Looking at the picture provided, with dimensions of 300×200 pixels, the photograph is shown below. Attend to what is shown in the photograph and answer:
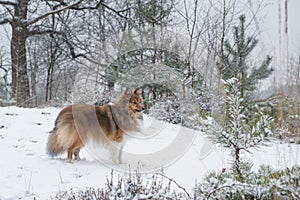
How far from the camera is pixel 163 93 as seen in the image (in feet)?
32.0

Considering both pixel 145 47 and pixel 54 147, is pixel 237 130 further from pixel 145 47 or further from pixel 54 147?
pixel 145 47

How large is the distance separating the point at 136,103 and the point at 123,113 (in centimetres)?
28

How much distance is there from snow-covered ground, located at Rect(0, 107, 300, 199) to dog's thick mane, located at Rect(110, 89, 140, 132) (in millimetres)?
238

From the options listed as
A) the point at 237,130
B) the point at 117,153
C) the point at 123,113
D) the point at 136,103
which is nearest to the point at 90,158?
the point at 117,153

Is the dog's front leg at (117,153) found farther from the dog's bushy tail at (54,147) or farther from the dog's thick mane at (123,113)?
the dog's bushy tail at (54,147)

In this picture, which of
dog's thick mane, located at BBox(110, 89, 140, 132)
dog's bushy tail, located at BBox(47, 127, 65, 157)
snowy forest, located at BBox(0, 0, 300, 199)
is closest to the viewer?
dog's bushy tail, located at BBox(47, 127, 65, 157)

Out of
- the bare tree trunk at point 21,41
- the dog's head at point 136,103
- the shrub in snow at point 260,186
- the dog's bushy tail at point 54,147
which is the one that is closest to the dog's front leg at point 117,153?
the dog's head at point 136,103

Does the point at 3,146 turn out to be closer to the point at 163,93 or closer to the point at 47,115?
the point at 47,115

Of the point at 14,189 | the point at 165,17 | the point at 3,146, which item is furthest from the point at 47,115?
the point at 165,17

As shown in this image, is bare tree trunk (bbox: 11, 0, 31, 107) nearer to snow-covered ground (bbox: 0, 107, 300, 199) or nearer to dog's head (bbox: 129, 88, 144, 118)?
snow-covered ground (bbox: 0, 107, 300, 199)

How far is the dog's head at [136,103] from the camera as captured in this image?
15.5 ft

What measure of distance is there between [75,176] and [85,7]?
396 inches

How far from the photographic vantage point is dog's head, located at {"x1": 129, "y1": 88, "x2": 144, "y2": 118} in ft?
15.5

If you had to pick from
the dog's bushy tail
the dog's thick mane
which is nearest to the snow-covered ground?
the dog's bushy tail
